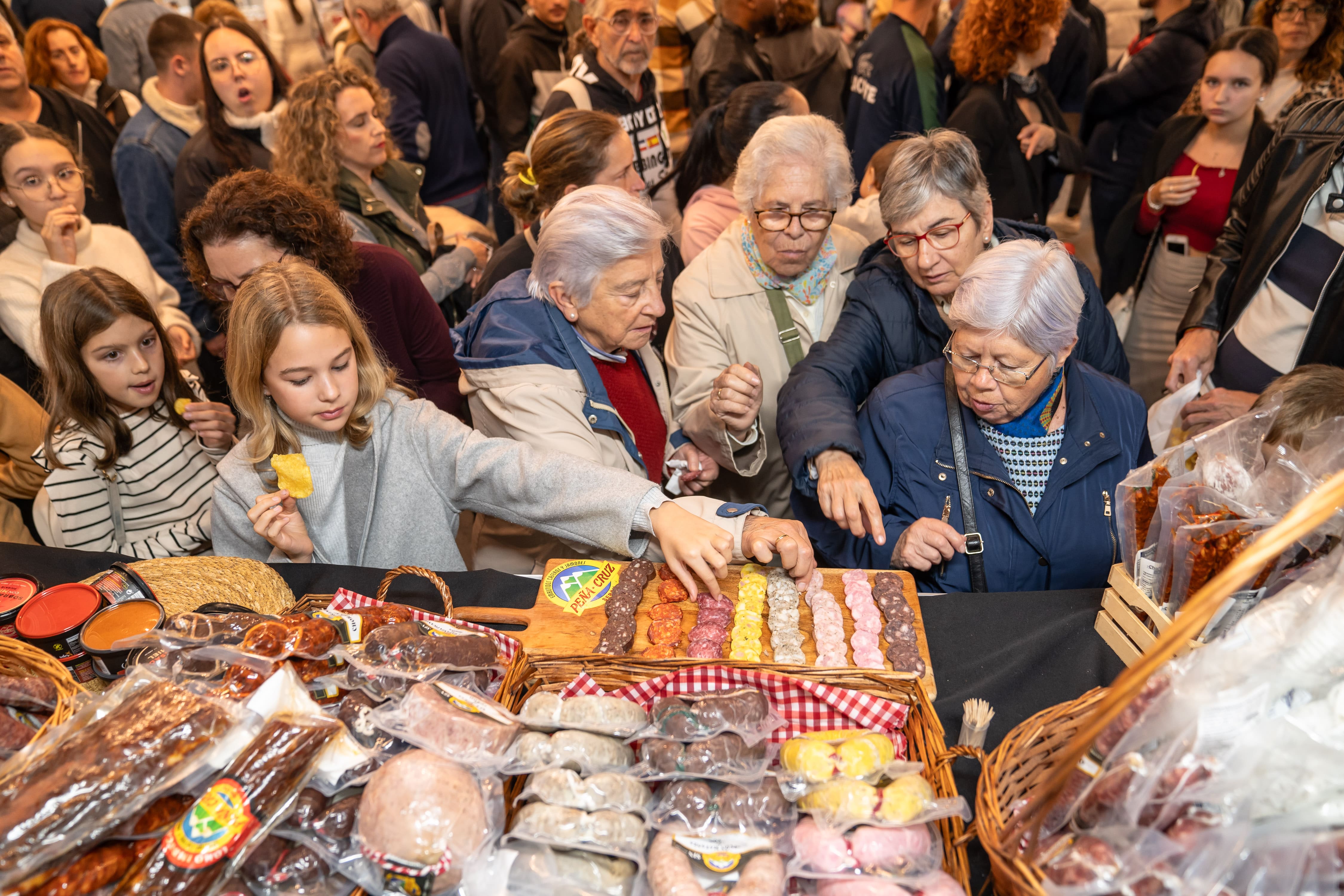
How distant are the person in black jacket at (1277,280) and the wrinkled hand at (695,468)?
165 cm

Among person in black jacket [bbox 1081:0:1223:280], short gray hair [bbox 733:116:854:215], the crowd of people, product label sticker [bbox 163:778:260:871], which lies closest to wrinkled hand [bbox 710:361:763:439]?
the crowd of people

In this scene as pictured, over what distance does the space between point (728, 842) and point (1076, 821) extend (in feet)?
1.75

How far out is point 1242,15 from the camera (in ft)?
21.2

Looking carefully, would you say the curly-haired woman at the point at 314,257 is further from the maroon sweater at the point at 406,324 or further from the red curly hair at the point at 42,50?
the red curly hair at the point at 42,50

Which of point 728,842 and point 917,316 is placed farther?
point 917,316

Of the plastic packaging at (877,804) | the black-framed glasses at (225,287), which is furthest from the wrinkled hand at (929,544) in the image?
the black-framed glasses at (225,287)

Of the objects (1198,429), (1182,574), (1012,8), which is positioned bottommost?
(1198,429)

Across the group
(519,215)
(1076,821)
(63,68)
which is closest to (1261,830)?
(1076,821)

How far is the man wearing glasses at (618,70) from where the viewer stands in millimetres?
4332

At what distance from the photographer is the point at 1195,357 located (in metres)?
3.31

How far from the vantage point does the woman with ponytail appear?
3562 millimetres

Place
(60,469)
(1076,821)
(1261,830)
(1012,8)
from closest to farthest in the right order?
(1261,830) < (1076,821) < (60,469) < (1012,8)

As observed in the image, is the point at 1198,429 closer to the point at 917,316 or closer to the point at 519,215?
the point at 917,316

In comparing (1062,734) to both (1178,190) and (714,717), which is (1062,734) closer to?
(714,717)
